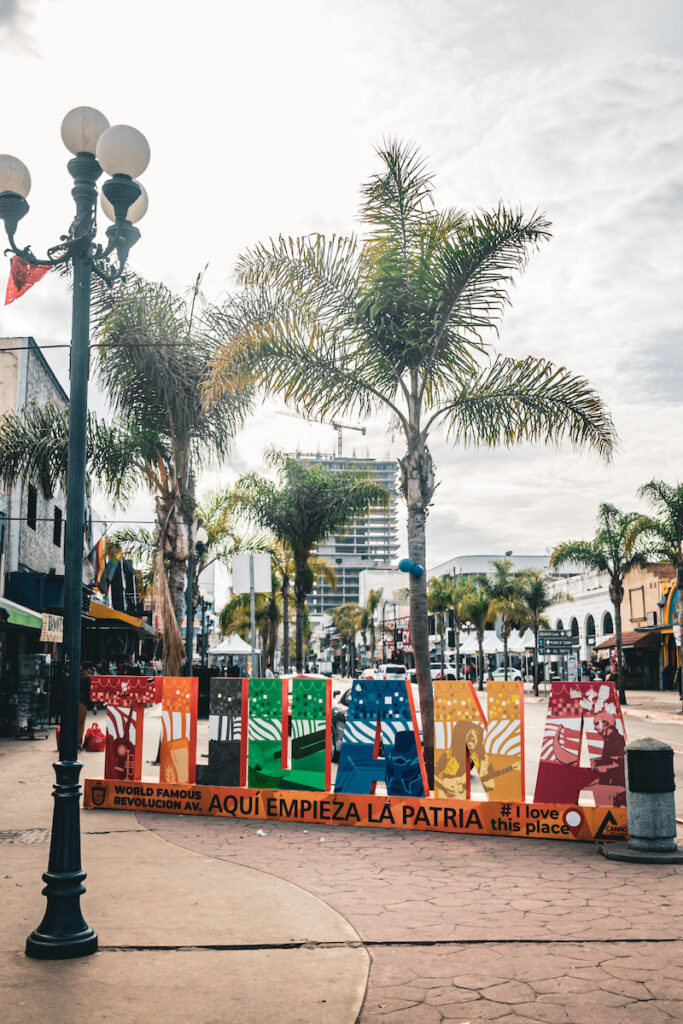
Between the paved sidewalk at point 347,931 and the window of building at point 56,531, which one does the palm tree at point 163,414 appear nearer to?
the paved sidewalk at point 347,931

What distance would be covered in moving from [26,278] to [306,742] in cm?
588

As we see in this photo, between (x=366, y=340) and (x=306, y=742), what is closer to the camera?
(x=306, y=742)

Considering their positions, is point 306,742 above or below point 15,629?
below

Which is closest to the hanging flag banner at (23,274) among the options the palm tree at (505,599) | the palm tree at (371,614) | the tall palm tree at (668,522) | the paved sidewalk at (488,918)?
the paved sidewalk at (488,918)

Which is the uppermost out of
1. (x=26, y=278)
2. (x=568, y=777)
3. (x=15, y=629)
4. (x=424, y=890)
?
(x=26, y=278)

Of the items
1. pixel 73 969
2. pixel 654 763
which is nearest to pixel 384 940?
pixel 73 969

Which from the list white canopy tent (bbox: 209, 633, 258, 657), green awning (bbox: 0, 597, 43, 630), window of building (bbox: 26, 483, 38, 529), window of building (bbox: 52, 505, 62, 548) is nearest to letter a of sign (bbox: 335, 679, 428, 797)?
green awning (bbox: 0, 597, 43, 630)

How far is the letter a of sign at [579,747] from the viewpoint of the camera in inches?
351

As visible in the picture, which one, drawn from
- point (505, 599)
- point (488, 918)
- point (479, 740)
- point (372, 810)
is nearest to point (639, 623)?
point (505, 599)

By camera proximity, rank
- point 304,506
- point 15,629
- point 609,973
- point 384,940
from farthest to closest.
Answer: point 304,506 → point 15,629 → point 384,940 → point 609,973

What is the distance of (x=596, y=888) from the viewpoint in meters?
7.05

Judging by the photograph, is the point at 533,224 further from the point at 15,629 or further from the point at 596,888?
the point at 15,629

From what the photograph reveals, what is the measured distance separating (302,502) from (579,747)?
18.9 m

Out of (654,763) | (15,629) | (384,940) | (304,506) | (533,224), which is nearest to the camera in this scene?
(384,940)
